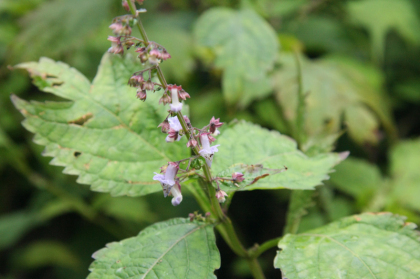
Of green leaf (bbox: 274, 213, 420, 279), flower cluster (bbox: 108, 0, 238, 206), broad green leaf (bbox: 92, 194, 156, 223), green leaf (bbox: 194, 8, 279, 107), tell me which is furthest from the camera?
broad green leaf (bbox: 92, 194, 156, 223)

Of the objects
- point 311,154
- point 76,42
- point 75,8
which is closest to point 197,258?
point 311,154

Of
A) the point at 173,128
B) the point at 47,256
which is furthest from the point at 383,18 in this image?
the point at 47,256

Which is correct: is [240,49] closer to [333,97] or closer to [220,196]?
[333,97]

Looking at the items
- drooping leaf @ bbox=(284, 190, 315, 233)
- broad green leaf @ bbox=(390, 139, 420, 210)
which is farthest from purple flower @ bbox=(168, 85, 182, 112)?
broad green leaf @ bbox=(390, 139, 420, 210)

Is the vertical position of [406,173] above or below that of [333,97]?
below

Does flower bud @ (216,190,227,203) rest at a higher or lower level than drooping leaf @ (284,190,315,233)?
higher

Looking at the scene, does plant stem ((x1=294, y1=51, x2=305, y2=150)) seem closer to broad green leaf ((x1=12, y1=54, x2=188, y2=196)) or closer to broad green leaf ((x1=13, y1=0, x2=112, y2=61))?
broad green leaf ((x1=12, y1=54, x2=188, y2=196))

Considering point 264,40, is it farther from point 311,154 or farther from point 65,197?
point 65,197

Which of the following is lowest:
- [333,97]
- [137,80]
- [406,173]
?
[406,173]
